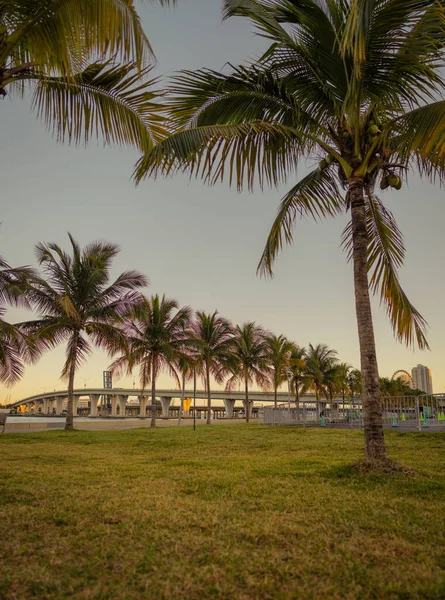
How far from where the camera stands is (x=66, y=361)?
22562mm

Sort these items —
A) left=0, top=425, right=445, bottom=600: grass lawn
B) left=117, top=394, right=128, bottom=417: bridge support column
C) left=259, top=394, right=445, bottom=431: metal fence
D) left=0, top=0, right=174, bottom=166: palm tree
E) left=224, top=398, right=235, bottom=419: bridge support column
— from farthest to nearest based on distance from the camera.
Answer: left=117, top=394, right=128, bottom=417: bridge support column < left=224, top=398, right=235, bottom=419: bridge support column < left=259, top=394, right=445, bottom=431: metal fence < left=0, top=0, right=174, bottom=166: palm tree < left=0, top=425, right=445, bottom=600: grass lawn

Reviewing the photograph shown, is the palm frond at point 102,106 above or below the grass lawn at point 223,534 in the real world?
above

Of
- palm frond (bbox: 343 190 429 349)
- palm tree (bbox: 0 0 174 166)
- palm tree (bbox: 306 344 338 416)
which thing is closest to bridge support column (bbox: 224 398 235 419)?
palm tree (bbox: 306 344 338 416)

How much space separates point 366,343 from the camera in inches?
274

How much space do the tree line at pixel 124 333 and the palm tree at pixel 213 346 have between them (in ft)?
0.26

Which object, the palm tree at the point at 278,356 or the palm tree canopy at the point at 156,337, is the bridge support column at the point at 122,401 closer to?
the palm tree at the point at 278,356

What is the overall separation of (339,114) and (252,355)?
108ft

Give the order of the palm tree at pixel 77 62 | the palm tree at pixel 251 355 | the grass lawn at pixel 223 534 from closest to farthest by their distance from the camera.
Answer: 1. the grass lawn at pixel 223 534
2. the palm tree at pixel 77 62
3. the palm tree at pixel 251 355

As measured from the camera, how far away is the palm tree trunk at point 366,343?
6.83 meters

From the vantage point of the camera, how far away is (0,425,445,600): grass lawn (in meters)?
2.74

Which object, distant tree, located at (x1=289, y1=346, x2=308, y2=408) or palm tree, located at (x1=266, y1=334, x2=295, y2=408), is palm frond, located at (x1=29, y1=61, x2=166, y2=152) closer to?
palm tree, located at (x1=266, y1=334, x2=295, y2=408)

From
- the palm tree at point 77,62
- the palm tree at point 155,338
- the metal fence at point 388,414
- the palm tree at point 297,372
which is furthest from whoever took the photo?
the palm tree at point 297,372

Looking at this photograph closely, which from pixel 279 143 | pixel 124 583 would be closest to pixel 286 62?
pixel 279 143

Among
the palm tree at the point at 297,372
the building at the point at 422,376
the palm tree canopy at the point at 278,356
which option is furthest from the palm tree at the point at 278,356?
the building at the point at 422,376
